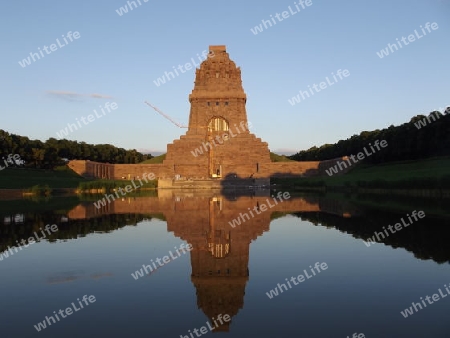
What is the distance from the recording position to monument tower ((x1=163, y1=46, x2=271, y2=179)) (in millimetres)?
77062

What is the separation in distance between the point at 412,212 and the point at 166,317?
17.6 meters

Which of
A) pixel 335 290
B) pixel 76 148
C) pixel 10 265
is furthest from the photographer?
pixel 76 148

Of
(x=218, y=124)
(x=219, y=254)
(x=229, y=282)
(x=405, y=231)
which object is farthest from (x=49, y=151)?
(x=229, y=282)

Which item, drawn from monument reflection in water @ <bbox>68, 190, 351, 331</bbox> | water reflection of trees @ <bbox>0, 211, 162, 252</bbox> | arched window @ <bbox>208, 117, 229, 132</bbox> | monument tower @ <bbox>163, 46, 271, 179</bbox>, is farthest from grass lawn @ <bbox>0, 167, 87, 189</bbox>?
→ monument reflection in water @ <bbox>68, 190, 351, 331</bbox>

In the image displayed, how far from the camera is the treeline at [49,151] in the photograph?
70.2m

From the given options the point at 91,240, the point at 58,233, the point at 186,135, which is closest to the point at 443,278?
the point at 91,240

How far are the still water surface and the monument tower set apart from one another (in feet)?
195

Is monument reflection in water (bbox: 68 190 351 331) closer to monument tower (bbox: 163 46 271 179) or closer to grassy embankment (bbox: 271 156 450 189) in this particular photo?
grassy embankment (bbox: 271 156 450 189)

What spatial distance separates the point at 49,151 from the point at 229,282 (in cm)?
7724

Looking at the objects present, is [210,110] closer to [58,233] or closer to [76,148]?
[76,148]

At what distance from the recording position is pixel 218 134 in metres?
83.8

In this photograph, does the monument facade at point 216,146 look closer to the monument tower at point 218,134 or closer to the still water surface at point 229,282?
the monument tower at point 218,134

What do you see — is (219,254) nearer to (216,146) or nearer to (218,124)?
(216,146)

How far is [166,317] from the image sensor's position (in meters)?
6.36
